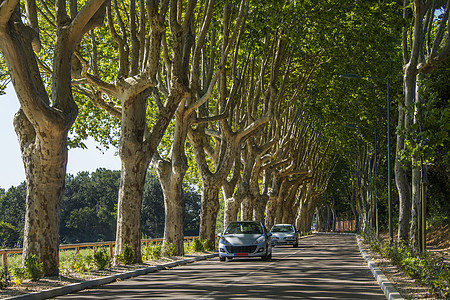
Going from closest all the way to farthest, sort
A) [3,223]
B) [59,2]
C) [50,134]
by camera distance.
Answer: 1. [50,134]
2. [59,2]
3. [3,223]

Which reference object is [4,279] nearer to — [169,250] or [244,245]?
[244,245]

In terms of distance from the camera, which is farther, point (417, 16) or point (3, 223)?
point (3, 223)

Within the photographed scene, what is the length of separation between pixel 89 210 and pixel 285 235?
6669 cm

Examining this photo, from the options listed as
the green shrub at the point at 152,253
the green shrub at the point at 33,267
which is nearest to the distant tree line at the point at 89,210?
the green shrub at the point at 152,253

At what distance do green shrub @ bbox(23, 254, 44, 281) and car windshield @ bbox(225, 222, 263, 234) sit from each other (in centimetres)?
1198

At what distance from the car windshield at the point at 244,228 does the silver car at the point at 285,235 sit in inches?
530

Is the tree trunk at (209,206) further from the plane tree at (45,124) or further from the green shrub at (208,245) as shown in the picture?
the plane tree at (45,124)

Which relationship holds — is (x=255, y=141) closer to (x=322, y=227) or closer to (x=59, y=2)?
(x=59, y=2)

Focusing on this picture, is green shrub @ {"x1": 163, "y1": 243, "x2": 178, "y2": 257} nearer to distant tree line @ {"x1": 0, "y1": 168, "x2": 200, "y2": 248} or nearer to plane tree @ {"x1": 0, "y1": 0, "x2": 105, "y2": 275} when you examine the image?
plane tree @ {"x1": 0, "y1": 0, "x2": 105, "y2": 275}

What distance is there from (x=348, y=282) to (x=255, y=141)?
22.9 metres

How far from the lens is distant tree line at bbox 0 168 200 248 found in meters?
96.2

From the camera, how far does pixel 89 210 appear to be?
333 ft

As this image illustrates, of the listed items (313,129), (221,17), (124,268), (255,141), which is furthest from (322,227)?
(124,268)

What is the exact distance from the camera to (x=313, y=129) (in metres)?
51.2
